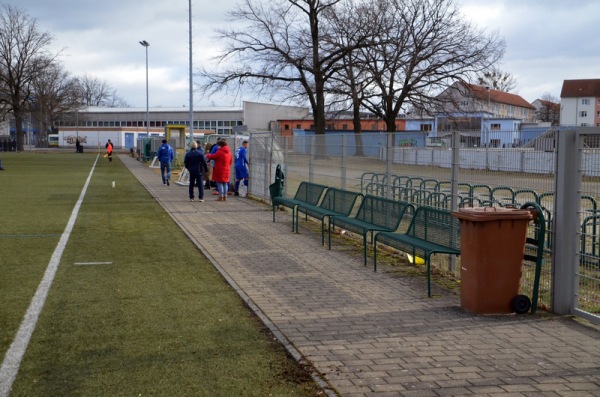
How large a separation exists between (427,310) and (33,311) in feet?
12.7

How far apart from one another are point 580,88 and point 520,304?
102 metres

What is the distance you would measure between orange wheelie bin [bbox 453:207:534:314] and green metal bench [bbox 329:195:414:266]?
2.40m

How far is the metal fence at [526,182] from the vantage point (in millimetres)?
6734

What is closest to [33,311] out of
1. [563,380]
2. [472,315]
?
[472,315]

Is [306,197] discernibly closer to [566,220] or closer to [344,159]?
[344,159]

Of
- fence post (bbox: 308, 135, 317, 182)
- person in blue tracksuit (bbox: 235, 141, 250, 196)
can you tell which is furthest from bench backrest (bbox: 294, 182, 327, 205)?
person in blue tracksuit (bbox: 235, 141, 250, 196)

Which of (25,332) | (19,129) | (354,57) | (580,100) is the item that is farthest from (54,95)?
(25,332)

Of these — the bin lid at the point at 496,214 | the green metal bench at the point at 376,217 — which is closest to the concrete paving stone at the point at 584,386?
the bin lid at the point at 496,214

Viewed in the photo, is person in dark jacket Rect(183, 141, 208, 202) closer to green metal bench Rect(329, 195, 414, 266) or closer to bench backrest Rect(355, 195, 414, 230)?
green metal bench Rect(329, 195, 414, 266)

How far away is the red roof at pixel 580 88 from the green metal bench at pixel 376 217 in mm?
Answer: 96819

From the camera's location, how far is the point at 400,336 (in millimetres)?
6125

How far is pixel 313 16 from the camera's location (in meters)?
44.4

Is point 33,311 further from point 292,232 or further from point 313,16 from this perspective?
point 313,16

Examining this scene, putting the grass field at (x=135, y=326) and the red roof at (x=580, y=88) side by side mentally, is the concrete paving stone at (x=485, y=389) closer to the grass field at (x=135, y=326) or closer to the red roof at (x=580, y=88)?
the grass field at (x=135, y=326)
